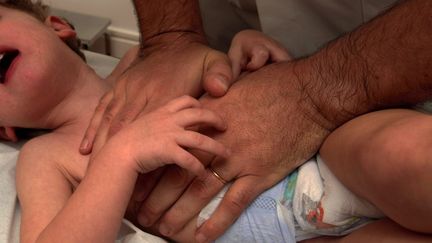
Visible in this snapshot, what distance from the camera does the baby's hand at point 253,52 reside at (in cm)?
91

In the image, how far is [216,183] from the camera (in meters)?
0.79

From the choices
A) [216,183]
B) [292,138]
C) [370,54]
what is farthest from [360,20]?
[216,183]

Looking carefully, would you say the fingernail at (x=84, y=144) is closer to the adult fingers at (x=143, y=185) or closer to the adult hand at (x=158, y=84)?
the adult hand at (x=158, y=84)

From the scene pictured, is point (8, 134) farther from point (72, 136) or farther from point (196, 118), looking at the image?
point (196, 118)

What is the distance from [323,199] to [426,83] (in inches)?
9.1

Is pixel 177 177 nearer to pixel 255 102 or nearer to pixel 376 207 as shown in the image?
pixel 255 102

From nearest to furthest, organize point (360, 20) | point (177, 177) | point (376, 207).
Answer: point (376, 207)
point (177, 177)
point (360, 20)

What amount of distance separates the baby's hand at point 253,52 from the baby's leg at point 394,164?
0.88ft

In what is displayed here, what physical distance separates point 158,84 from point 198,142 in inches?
7.8

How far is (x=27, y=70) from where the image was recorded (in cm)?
90

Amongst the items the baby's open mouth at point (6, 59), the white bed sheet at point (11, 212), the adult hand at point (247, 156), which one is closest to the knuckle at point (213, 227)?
the adult hand at point (247, 156)

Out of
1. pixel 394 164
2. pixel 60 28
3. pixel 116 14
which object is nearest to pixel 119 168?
pixel 394 164

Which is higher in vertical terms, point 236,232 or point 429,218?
A: point 429,218

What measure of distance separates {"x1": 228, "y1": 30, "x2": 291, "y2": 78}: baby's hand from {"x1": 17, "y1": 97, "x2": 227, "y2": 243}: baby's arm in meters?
0.17
